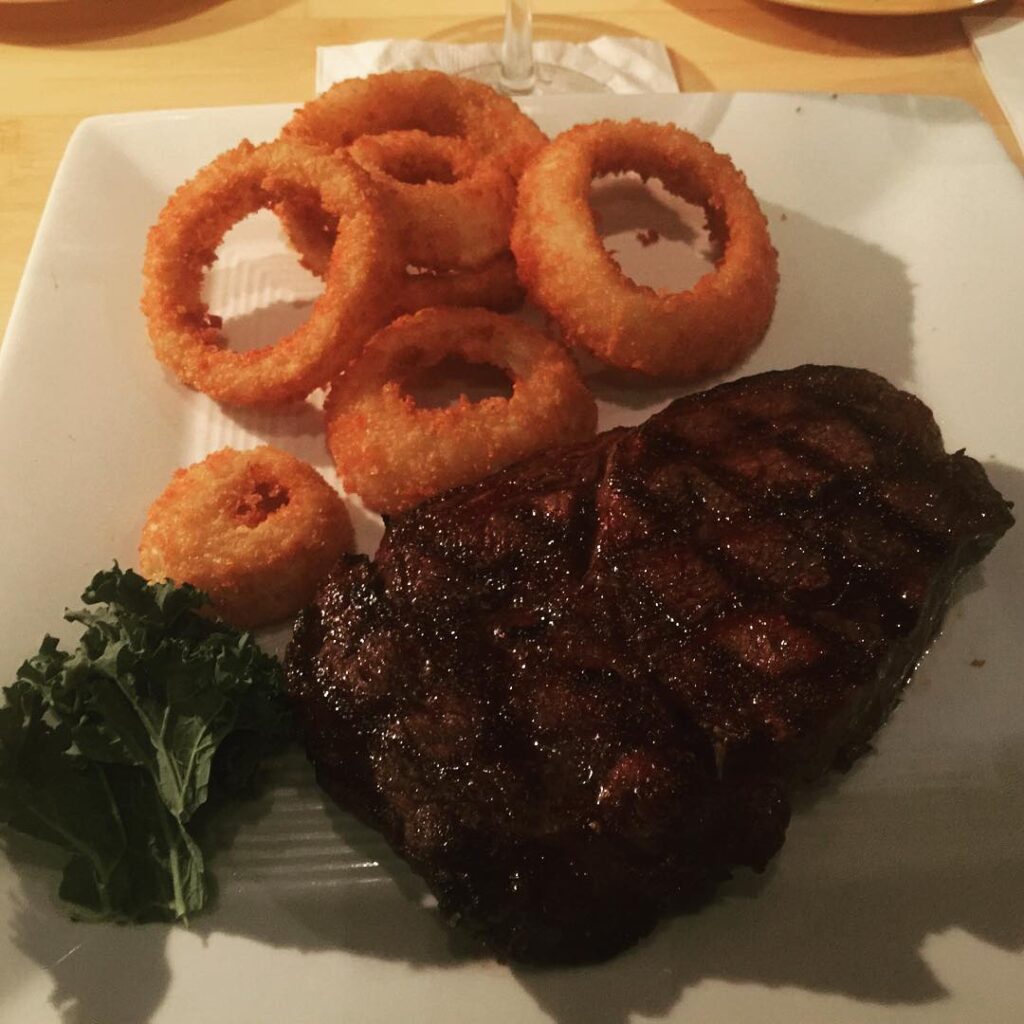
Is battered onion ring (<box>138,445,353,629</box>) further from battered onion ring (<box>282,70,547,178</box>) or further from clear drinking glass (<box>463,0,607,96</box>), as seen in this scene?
clear drinking glass (<box>463,0,607,96</box>)

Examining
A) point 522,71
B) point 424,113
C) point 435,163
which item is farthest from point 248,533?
point 522,71

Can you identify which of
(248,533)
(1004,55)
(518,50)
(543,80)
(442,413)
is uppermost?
(1004,55)

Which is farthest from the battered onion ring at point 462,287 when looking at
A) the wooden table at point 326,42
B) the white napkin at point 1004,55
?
the white napkin at point 1004,55

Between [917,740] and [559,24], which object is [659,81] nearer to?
[559,24]

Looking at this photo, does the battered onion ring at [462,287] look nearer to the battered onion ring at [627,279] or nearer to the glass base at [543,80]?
the battered onion ring at [627,279]

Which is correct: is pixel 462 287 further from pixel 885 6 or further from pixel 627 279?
pixel 885 6

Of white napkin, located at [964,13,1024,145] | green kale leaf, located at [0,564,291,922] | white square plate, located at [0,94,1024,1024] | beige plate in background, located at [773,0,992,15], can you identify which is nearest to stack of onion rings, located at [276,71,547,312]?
white square plate, located at [0,94,1024,1024]
